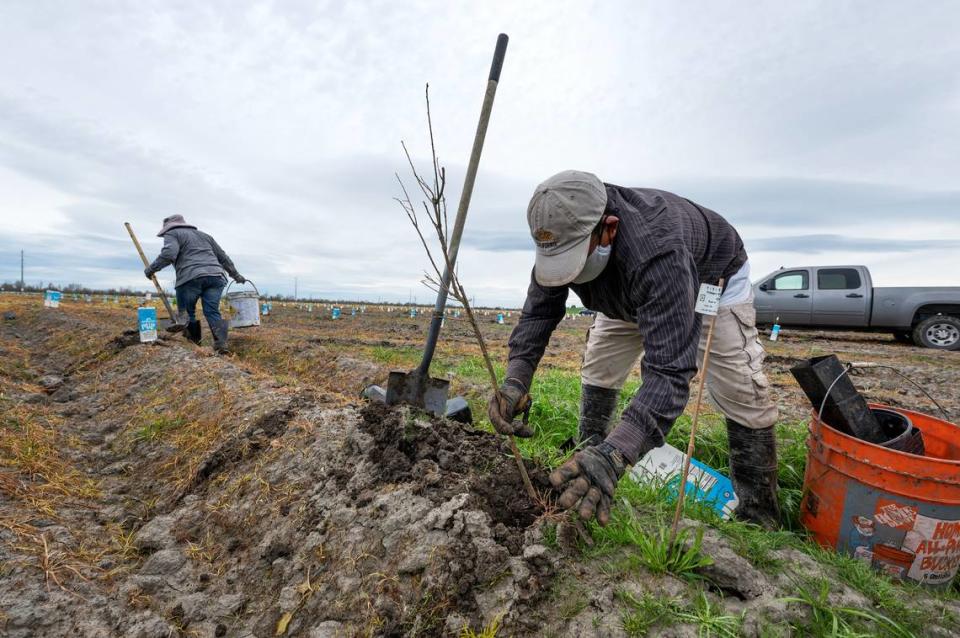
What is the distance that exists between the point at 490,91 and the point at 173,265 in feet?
20.0

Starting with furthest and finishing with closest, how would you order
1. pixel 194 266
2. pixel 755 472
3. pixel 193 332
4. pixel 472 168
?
pixel 193 332 → pixel 194 266 → pixel 472 168 → pixel 755 472

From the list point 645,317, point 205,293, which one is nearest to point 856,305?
point 645,317

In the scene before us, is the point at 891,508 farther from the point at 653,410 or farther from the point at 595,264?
the point at 595,264

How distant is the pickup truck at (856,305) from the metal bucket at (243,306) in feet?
35.7

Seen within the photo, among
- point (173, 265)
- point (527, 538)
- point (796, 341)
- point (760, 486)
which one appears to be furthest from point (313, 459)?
point (796, 341)

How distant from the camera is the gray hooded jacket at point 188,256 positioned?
6.64 meters

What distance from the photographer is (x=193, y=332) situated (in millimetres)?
7621

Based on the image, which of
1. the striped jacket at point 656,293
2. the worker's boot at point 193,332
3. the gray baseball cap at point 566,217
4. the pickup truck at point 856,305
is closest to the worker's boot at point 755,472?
the striped jacket at point 656,293

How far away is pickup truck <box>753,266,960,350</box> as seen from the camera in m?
9.51

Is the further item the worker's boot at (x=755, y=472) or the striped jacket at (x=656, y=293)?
the worker's boot at (x=755, y=472)

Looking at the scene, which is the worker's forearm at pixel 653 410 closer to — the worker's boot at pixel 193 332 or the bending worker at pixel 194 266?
the bending worker at pixel 194 266

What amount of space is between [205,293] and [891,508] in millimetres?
7922

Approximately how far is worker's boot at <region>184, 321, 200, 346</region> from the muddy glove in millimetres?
7739

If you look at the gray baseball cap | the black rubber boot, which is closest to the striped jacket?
the gray baseball cap
